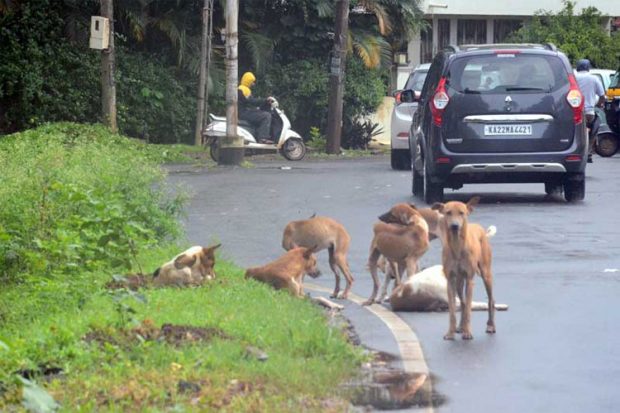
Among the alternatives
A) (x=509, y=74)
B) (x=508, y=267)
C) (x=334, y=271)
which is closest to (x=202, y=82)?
(x=509, y=74)

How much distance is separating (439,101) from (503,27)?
3388 cm

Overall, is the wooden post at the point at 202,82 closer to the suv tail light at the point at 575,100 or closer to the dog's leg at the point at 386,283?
the suv tail light at the point at 575,100

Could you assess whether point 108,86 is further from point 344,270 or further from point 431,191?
point 344,270

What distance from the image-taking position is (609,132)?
98.3 ft

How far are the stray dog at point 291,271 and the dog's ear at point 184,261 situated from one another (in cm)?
52

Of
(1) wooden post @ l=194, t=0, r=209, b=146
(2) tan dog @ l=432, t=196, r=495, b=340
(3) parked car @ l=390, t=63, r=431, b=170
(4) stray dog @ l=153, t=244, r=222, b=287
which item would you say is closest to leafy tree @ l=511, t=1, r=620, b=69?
(1) wooden post @ l=194, t=0, r=209, b=146

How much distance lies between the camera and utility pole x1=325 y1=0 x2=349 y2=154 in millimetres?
32969

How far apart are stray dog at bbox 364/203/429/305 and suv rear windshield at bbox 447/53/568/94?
6.49m

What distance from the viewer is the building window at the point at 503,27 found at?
50.4 meters

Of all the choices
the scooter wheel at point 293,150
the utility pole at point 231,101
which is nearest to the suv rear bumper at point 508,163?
the utility pole at point 231,101

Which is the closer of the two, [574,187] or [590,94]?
[574,187]

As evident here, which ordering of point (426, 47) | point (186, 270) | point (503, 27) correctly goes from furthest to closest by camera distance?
point (503, 27)
point (426, 47)
point (186, 270)

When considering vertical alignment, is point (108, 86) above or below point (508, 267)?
above

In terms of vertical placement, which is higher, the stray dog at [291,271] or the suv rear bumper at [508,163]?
the suv rear bumper at [508,163]
